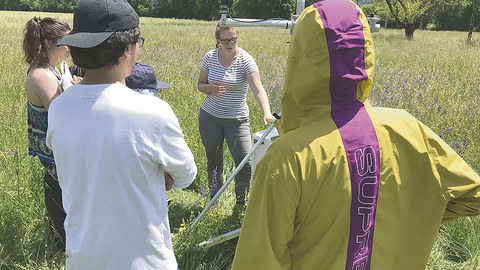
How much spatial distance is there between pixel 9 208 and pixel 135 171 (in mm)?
Result: 2202

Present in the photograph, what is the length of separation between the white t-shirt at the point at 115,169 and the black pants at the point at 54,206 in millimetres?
1419

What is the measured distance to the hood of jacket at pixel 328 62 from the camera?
121cm

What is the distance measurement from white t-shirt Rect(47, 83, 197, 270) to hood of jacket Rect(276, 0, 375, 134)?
46cm

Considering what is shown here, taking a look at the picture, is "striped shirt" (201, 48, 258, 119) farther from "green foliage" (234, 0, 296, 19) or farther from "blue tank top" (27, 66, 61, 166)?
"green foliage" (234, 0, 296, 19)

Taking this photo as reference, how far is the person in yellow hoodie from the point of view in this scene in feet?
4.06

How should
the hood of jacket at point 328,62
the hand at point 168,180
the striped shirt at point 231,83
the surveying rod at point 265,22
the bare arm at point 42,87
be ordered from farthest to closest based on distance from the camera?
the striped shirt at point 231,83
the bare arm at point 42,87
the surveying rod at point 265,22
the hand at point 168,180
the hood of jacket at point 328,62

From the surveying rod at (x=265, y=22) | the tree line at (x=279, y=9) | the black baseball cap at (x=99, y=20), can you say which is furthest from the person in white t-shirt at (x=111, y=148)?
the tree line at (x=279, y=9)

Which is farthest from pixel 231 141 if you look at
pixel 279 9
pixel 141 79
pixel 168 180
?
pixel 279 9

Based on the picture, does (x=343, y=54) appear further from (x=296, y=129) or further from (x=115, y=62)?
(x=115, y=62)

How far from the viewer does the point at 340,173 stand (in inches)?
50.3

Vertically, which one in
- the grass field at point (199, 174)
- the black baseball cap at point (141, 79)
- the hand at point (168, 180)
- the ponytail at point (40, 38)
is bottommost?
the grass field at point (199, 174)

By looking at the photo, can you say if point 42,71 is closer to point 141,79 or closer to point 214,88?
point 141,79

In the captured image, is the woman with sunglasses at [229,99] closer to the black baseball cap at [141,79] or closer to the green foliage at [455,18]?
the black baseball cap at [141,79]

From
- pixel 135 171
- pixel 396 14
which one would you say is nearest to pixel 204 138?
pixel 135 171
